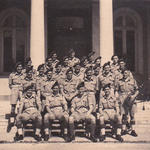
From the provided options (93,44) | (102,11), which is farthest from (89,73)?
(93,44)

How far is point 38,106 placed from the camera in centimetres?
858

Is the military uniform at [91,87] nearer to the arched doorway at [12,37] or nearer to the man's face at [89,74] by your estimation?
the man's face at [89,74]

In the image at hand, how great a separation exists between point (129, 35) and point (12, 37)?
705 cm

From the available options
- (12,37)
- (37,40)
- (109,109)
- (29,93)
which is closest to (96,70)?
(109,109)

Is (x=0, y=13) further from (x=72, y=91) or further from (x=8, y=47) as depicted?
(x=72, y=91)

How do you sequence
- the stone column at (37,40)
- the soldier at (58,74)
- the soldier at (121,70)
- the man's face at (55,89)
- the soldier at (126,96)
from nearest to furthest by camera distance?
the man's face at (55,89), the soldier at (126,96), the soldier at (121,70), the soldier at (58,74), the stone column at (37,40)

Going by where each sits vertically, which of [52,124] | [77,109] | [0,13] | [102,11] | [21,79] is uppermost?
[0,13]

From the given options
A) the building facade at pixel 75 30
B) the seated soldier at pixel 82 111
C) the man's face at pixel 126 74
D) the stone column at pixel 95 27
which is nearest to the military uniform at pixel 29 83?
the seated soldier at pixel 82 111

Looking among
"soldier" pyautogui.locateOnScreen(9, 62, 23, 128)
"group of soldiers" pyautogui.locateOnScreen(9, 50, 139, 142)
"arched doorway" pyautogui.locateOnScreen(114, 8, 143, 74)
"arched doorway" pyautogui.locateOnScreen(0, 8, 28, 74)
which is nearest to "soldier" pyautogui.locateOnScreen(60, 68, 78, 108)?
"group of soldiers" pyautogui.locateOnScreen(9, 50, 139, 142)

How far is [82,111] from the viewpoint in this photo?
8531 millimetres

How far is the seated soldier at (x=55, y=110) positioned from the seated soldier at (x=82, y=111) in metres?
0.23

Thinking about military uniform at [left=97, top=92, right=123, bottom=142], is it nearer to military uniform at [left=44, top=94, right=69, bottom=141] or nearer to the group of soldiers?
the group of soldiers

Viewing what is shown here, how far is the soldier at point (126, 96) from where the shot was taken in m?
9.05

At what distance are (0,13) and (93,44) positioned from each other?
585cm
